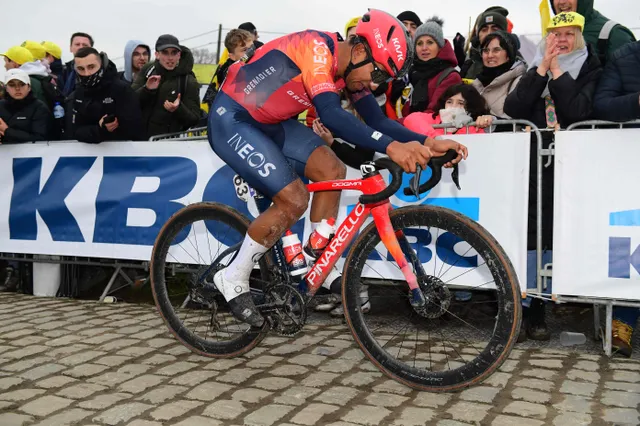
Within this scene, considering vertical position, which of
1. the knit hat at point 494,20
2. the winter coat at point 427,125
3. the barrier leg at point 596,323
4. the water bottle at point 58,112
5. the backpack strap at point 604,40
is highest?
the knit hat at point 494,20

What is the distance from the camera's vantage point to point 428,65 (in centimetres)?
671

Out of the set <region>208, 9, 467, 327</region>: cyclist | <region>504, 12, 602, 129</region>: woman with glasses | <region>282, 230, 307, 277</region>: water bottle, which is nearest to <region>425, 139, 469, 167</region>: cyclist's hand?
<region>208, 9, 467, 327</region>: cyclist

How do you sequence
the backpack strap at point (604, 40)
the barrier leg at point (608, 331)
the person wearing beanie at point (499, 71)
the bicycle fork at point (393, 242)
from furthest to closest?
the person wearing beanie at point (499, 71) < the backpack strap at point (604, 40) < the barrier leg at point (608, 331) < the bicycle fork at point (393, 242)

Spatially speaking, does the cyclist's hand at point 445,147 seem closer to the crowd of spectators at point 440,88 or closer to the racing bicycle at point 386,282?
the racing bicycle at point 386,282

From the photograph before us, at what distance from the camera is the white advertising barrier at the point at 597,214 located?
5.06m

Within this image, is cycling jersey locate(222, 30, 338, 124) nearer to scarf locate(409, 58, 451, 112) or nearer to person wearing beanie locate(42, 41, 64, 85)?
scarf locate(409, 58, 451, 112)

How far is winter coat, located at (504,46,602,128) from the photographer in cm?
543

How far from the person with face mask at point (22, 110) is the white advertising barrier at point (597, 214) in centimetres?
588

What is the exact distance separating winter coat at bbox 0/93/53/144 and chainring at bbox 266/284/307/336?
189 inches

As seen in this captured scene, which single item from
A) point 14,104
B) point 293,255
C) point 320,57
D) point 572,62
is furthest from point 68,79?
point 572,62

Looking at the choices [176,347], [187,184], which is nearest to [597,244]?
[176,347]

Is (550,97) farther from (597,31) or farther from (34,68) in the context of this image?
(34,68)

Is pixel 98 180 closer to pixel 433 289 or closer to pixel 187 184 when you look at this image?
pixel 187 184

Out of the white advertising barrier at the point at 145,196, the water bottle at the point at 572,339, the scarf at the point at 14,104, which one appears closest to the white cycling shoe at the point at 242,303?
the white advertising barrier at the point at 145,196
